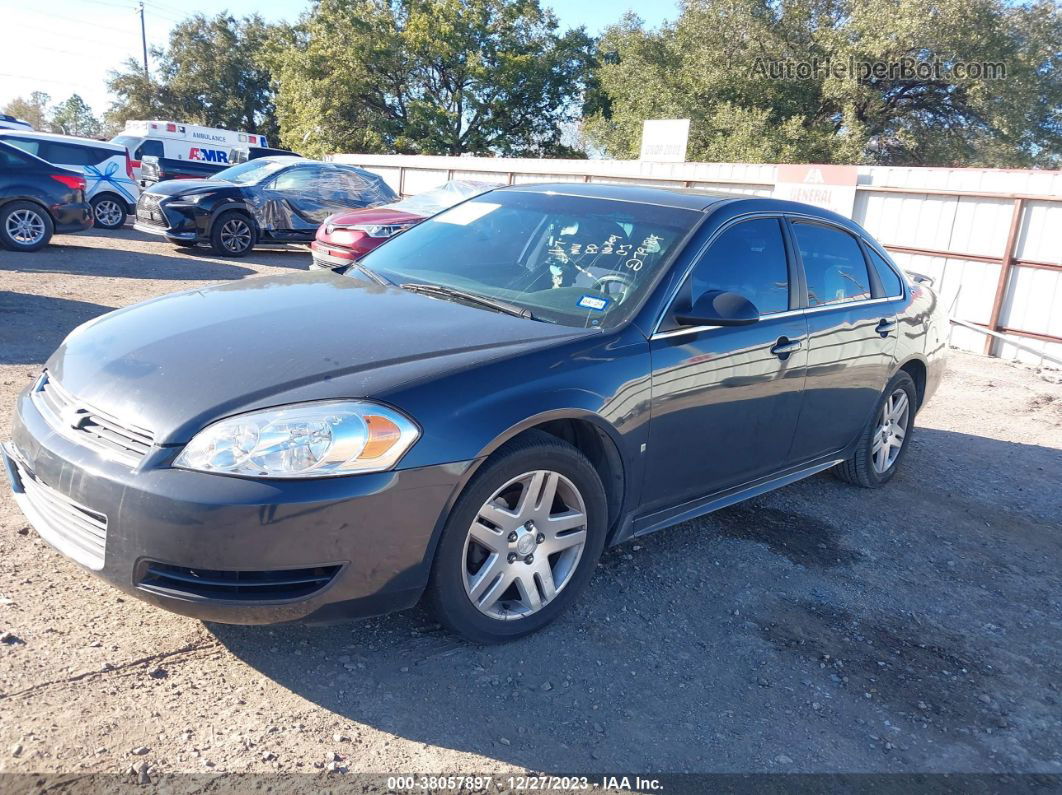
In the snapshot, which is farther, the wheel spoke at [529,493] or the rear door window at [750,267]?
the rear door window at [750,267]

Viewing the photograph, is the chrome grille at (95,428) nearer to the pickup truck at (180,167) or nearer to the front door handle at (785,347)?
the front door handle at (785,347)

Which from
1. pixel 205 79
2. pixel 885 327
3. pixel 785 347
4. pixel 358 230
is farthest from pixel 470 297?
pixel 205 79

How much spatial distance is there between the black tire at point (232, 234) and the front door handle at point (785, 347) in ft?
36.4

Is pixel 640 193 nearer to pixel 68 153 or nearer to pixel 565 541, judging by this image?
pixel 565 541

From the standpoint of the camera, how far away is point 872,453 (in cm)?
525

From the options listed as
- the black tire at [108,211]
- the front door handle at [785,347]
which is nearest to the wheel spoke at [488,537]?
the front door handle at [785,347]

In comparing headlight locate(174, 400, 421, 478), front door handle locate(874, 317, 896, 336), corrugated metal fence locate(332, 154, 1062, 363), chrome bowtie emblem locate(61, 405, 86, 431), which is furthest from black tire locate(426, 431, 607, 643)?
corrugated metal fence locate(332, 154, 1062, 363)

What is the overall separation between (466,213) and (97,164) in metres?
13.6

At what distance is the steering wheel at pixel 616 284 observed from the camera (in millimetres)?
3576

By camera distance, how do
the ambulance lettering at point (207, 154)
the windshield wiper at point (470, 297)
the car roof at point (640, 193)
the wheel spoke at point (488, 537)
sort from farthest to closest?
the ambulance lettering at point (207, 154), the car roof at point (640, 193), the windshield wiper at point (470, 297), the wheel spoke at point (488, 537)

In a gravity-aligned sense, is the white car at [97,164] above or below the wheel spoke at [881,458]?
above

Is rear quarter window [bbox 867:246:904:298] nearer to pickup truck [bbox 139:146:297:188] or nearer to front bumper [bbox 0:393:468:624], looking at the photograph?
front bumper [bbox 0:393:468:624]

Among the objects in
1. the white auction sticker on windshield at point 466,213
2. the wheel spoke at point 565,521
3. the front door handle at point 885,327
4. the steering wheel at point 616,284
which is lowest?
the wheel spoke at point 565,521

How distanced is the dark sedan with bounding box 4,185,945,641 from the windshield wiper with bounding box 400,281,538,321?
15 mm
